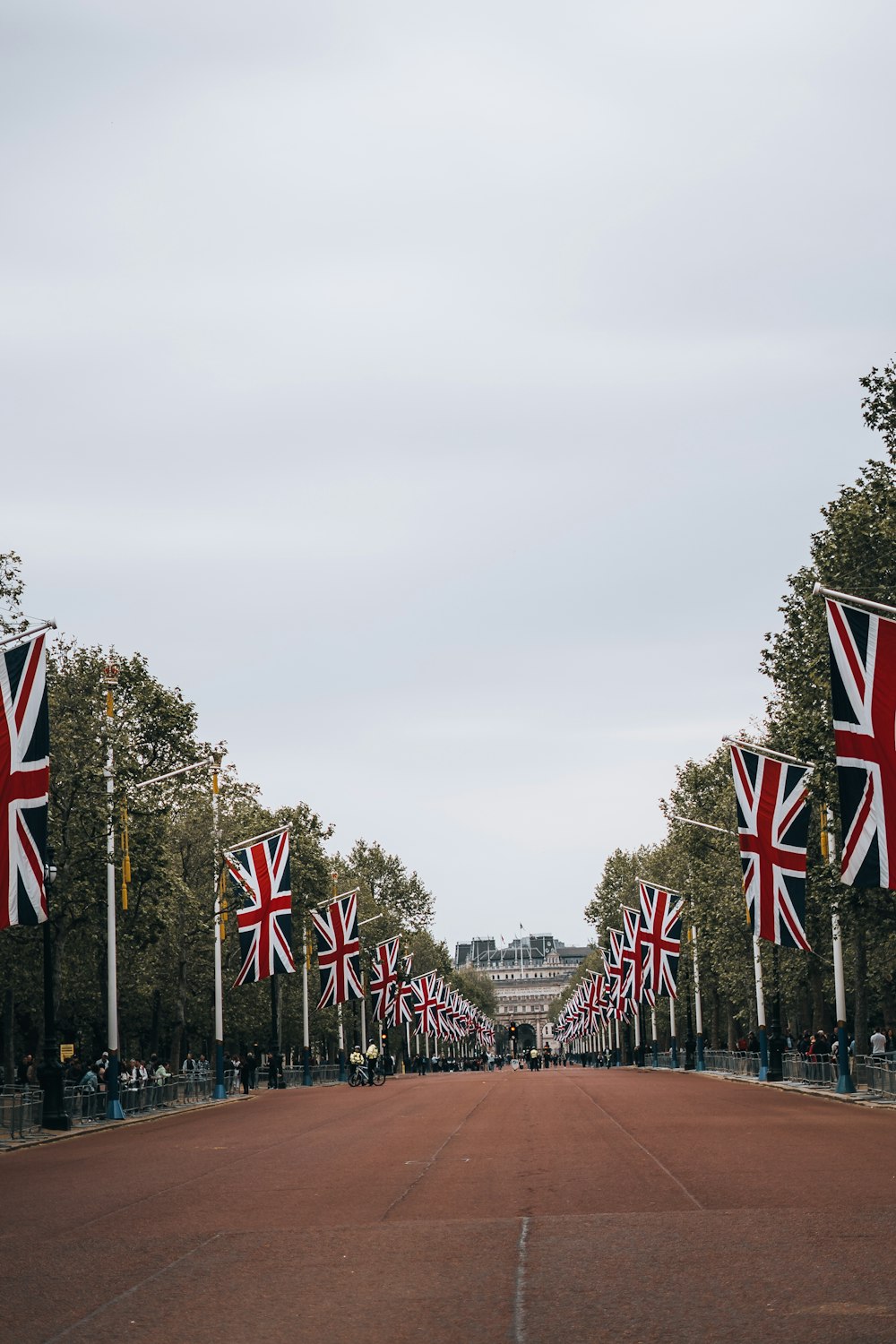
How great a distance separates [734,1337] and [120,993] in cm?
6154

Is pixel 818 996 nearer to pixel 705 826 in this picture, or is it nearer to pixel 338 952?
pixel 705 826

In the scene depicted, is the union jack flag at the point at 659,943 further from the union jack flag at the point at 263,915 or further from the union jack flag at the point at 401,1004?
the union jack flag at the point at 401,1004

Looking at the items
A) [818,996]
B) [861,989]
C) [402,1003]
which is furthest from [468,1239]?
[402,1003]

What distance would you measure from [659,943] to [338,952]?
1220 centimetres

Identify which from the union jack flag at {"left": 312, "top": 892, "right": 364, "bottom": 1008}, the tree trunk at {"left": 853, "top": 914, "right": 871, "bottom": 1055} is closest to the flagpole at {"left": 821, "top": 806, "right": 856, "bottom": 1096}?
the tree trunk at {"left": 853, "top": 914, "right": 871, "bottom": 1055}

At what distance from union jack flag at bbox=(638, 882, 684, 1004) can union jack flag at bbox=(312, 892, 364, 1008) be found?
11.1m

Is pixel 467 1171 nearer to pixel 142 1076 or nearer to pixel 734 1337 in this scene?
pixel 734 1337

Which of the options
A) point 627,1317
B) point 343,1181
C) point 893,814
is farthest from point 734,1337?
point 893,814

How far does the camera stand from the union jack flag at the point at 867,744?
23.5 m

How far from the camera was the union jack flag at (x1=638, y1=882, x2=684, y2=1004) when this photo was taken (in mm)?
64312

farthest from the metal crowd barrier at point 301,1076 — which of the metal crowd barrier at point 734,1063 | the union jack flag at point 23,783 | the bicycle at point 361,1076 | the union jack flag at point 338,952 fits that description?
the union jack flag at point 23,783

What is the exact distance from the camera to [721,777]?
8988 cm

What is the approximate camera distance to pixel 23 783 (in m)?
26.6

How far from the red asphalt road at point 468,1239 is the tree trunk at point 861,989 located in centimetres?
1533
